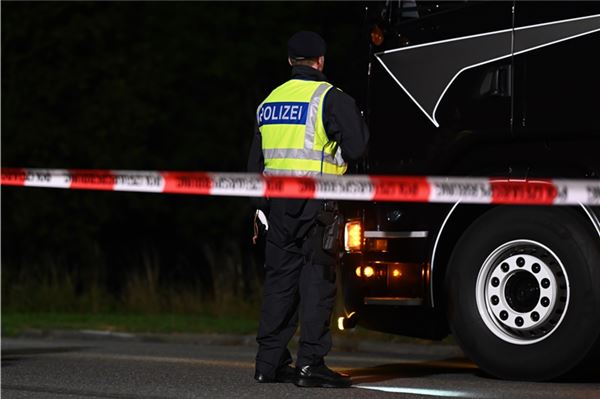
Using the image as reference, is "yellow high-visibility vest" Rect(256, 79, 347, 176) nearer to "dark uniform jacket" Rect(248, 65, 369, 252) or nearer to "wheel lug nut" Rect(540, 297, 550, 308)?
"dark uniform jacket" Rect(248, 65, 369, 252)

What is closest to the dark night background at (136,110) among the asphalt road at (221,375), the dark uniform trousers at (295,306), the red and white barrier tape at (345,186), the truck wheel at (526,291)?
the asphalt road at (221,375)

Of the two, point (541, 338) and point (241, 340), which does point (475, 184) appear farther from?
point (241, 340)

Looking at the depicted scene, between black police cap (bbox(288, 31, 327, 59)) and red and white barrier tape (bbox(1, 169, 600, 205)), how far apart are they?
1178 millimetres

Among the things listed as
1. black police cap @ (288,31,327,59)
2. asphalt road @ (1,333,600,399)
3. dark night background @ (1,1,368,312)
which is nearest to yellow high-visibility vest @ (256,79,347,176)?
black police cap @ (288,31,327,59)

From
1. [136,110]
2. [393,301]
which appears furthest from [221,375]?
[136,110]

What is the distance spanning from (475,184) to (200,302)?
1162cm

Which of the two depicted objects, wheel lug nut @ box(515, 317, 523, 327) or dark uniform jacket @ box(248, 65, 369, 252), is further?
wheel lug nut @ box(515, 317, 523, 327)

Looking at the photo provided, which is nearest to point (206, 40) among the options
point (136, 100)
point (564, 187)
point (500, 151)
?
point (136, 100)

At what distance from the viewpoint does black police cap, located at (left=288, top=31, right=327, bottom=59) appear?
8969 mm

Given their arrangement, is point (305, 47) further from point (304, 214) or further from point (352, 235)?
point (352, 235)

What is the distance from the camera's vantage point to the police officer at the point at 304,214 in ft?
29.1

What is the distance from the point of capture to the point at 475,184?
7426 millimetres

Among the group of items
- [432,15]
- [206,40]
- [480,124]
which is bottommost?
[480,124]

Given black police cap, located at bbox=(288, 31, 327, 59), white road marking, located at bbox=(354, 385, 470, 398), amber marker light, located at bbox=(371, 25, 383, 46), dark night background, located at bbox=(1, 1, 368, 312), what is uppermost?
dark night background, located at bbox=(1, 1, 368, 312)
